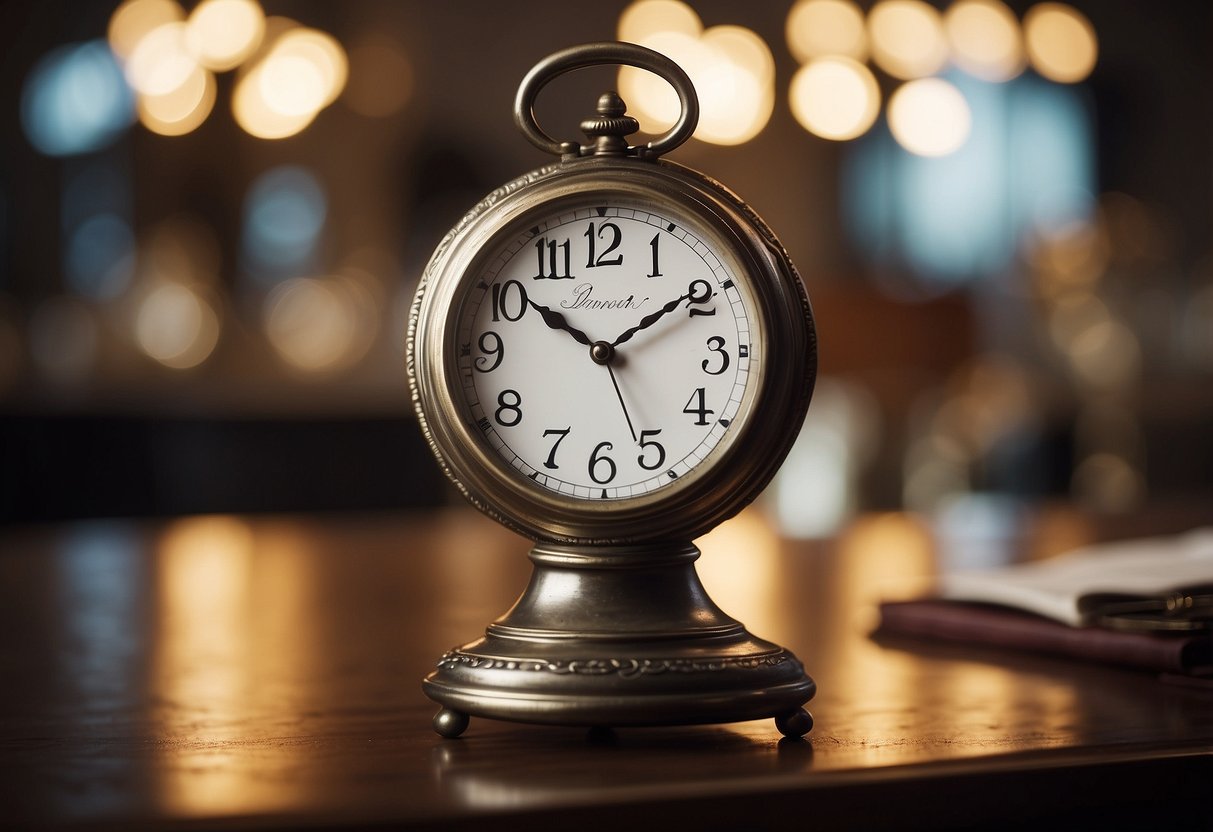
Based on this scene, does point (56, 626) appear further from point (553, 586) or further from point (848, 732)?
point (848, 732)

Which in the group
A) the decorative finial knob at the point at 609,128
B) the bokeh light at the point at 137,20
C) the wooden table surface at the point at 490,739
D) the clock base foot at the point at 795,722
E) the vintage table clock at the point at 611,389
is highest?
the bokeh light at the point at 137,20

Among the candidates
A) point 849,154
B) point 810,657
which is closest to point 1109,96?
point 849,154

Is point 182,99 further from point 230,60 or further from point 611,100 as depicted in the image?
point 611,100

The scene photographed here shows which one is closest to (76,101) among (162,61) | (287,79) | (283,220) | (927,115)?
(283,220)

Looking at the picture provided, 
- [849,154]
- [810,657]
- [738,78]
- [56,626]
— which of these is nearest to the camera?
[810,657]

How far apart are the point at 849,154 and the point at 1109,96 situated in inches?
73.9

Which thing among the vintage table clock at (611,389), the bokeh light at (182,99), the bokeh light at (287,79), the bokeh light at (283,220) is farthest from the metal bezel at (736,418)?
the bokeh light at (283,220)

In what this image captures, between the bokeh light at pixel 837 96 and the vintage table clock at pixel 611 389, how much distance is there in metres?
5.29

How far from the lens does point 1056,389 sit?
973cm

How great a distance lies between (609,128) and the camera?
0.87 m

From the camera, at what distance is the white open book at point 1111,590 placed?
3.77 feet

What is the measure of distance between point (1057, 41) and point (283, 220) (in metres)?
6.04

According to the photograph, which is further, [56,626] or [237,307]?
[237,307]

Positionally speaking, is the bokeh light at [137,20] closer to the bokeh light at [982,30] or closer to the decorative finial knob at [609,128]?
the bokeh light at [982,30]
